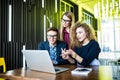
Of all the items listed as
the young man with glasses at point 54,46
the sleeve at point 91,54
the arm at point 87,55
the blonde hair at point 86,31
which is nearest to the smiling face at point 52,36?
the young man with glasses at point 54,46

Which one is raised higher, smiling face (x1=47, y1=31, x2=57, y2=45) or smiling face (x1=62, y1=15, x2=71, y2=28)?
smiling face (x1=62, y1=15, x2=71, y2=28)

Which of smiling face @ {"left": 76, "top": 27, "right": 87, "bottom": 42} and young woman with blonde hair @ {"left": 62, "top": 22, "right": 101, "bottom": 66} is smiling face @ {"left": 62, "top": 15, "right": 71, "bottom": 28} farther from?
smiling face @ {"left": 76, "top": 27, "right": 87, "bottom": 42}

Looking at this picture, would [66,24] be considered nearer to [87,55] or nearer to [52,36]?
[52,36]

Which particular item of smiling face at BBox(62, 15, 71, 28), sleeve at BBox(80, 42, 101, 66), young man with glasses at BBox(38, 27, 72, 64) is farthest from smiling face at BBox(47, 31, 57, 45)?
smiling face at BBox(62, 15, 71, 28)

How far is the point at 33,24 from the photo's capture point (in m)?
4.66

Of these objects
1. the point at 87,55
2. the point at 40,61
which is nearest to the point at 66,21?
the point at 87,55

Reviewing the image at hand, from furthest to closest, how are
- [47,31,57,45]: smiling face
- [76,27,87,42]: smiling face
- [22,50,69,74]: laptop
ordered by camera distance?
1. [47,31,57,45]: smiling face
2. [76,27,87,42]: smiling face
3. [22,50,69,74]: laptop

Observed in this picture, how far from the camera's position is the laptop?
1606 millimetres

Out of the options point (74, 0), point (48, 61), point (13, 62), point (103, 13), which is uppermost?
point (74, 0)

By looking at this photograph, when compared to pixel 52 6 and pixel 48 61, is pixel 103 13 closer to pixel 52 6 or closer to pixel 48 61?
pixel 52 6

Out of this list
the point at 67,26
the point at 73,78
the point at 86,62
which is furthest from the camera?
the point at 67,26

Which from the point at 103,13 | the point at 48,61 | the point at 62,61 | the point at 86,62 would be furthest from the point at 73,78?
the point at 103,13

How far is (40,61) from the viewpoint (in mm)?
1681

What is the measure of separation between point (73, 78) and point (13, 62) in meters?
2.72
